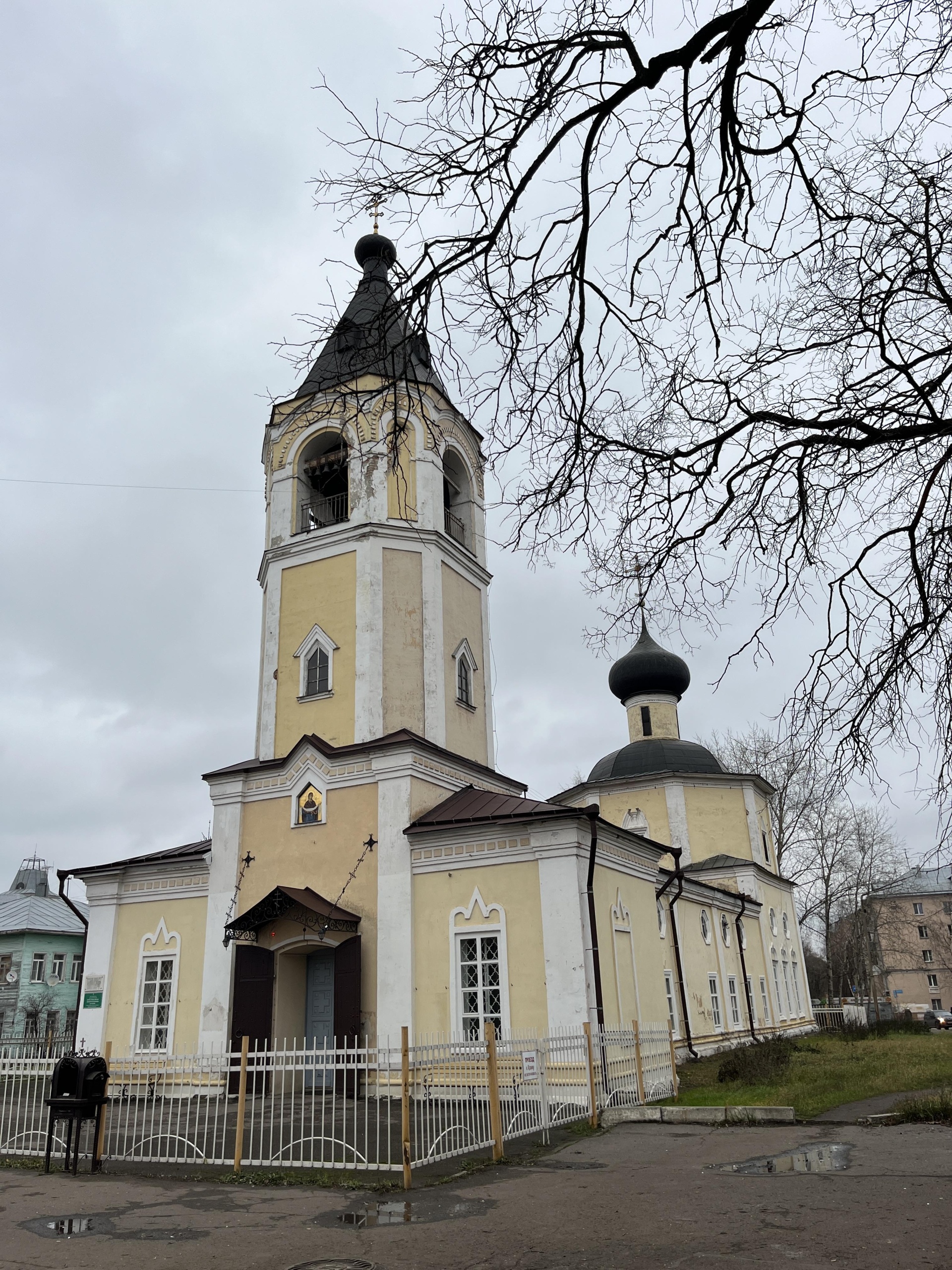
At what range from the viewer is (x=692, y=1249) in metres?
5.32

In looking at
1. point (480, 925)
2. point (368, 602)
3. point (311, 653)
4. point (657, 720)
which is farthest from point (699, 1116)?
point (657, 720)

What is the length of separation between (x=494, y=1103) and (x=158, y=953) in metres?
9.73

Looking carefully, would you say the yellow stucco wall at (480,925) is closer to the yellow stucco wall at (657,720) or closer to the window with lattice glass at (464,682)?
the window with lattice glass at (464,682)

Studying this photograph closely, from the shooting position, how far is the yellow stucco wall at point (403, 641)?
16.2m

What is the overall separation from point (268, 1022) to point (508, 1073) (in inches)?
166

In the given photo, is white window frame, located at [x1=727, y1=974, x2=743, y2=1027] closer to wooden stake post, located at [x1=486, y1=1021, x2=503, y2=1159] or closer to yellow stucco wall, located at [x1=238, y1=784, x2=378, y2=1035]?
yellow stucco wall, located at [x1=238, y1=784, x2=378, y2=1035]

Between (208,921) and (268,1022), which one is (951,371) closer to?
(268,1022)

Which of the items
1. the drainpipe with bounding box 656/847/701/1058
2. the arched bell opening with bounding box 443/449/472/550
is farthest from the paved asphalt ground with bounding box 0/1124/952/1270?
the arched bell opening with bounding box 443/449/472/550

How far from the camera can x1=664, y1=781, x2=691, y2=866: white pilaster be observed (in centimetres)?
2773

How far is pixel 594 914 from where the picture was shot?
13547 mm

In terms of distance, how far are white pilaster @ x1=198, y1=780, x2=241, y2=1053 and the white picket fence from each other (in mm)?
768

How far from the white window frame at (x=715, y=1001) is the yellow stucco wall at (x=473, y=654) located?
8.96 metres

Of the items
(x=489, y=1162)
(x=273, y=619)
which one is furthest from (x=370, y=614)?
(x=489, y=1162)

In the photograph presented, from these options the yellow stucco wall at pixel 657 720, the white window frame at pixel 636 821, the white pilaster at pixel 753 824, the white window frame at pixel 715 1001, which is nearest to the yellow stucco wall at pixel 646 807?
the white window frame at pixel 636 821
